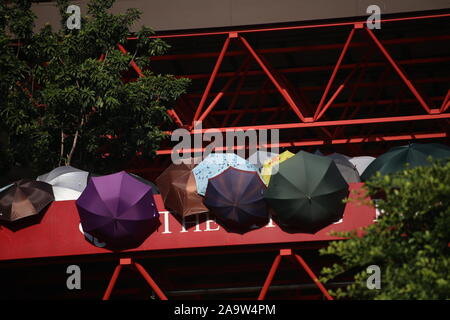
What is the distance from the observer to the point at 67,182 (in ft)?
81.1

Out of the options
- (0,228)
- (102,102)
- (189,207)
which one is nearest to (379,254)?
(189,207)

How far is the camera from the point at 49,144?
25.5 m

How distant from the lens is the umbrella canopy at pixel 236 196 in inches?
907

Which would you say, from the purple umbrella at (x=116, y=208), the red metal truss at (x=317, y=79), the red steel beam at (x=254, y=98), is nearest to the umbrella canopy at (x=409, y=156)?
→ the red metal truss at (x=317, y=79)

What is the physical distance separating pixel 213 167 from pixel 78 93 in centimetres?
391

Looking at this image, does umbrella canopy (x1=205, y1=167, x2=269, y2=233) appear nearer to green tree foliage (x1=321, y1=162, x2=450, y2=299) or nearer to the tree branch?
the tree branch

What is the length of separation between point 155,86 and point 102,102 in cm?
183

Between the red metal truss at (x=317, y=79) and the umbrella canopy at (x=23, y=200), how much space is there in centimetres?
672

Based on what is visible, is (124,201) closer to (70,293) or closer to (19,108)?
(19,108)

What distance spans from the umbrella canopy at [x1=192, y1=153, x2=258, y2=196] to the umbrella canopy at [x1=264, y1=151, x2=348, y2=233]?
129 cm

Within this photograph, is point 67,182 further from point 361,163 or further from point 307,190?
point 361,163

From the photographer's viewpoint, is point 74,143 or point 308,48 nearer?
point 74,143

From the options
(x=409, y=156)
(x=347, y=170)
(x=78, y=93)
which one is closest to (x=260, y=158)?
(x=347, y=170)

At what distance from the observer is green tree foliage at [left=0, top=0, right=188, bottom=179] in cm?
2414
